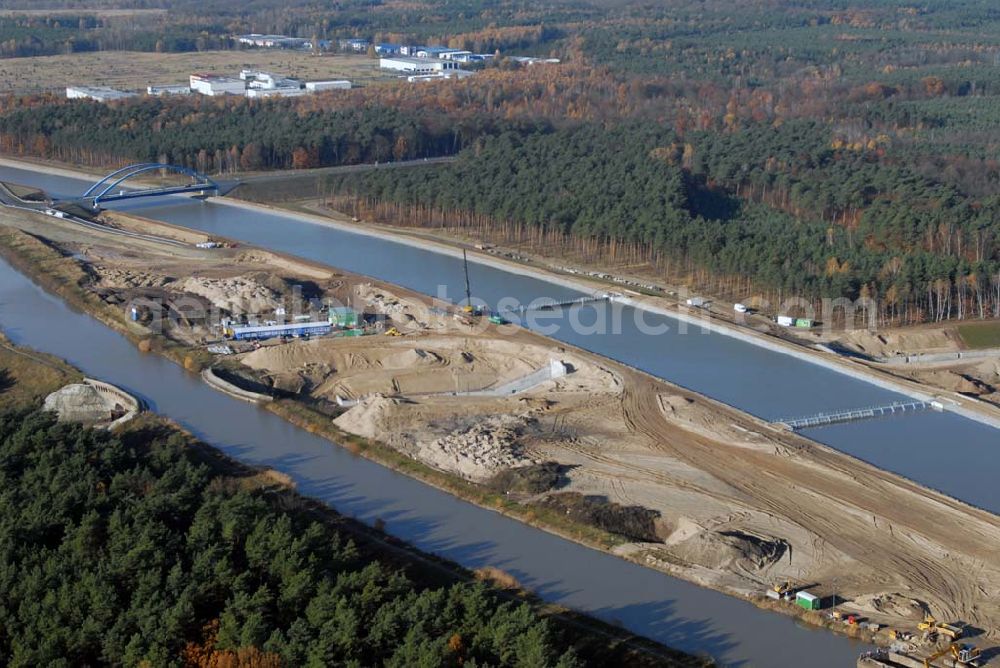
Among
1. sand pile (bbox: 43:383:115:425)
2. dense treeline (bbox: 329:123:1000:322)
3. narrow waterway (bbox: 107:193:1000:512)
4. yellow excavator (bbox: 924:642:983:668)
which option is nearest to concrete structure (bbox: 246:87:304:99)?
dense treeline (bbox: 329:123:1000:322)

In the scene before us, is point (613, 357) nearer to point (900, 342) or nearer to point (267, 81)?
point (900, 342)

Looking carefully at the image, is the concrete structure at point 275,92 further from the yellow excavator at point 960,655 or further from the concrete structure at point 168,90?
the yellow excavator at point 960,655

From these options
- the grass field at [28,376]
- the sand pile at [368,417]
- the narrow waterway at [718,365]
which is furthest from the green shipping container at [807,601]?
the grass field at [28,376]

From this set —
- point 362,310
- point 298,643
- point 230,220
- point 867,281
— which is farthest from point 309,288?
point 298,643

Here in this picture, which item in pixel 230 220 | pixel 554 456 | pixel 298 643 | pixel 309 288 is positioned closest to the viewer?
pixel 298 643

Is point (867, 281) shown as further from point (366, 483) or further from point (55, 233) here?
point (55, 233)

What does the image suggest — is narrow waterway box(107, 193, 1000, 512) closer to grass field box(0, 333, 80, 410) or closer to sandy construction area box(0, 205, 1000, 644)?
sandy construction area box(0, 205, 1000, 644)

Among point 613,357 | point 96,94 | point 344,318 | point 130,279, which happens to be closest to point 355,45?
point 96,94
